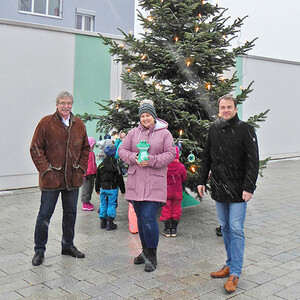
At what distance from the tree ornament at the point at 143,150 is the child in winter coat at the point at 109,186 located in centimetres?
188

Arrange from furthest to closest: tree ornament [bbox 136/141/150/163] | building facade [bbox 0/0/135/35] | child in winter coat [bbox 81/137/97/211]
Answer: building facade [bbox 0/0/135/35] < child in winter coat [bbox 81/137/97/211] < tree ornament [bbox 136/141/150/163]

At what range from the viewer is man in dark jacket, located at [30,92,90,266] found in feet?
15.5

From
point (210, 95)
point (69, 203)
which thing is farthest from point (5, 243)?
point (210, 95)

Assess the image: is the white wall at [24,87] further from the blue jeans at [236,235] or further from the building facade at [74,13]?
the building facade at [74,13]

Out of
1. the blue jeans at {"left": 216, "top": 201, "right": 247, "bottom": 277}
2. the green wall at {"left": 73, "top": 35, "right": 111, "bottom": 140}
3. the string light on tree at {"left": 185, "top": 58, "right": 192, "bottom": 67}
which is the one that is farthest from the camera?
the green wall at {"left": 73, "top": 35, "right": 111, "bottom": 140}

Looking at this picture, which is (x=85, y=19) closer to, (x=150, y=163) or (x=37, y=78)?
(x=37, y=78)

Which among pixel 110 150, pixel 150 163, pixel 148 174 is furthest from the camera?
pixel 110 150

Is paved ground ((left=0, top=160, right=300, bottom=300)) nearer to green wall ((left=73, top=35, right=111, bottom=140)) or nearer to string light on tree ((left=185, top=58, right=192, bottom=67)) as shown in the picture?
string light on tree ((left=185, top=58, right=192, bottom=67))

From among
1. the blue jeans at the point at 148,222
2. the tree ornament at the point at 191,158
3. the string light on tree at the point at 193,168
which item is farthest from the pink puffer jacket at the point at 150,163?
the string light on tree at the point at 193,168

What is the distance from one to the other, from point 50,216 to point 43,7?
18.1m

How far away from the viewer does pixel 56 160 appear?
479 cm

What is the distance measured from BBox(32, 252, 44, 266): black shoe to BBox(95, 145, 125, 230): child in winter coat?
1677 mm

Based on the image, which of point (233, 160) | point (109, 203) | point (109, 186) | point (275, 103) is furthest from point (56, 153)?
point (275, 103)

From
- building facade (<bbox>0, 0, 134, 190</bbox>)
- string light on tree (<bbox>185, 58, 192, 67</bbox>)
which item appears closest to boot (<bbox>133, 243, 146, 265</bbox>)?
string light on tree (<bbox>185, 58, 192, 67</bbox>)
